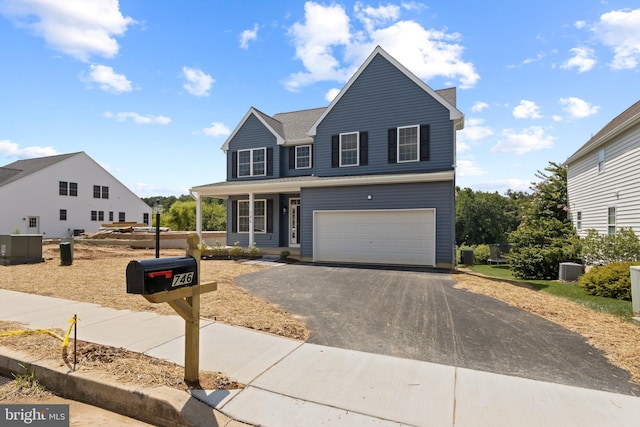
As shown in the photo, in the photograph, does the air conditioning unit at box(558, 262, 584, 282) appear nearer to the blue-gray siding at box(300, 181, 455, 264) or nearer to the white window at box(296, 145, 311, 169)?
the blue-gray siding at box(300, 181, 455, 264)

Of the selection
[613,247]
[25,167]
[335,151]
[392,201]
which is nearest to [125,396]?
[392,201]

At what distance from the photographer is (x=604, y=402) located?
11.1 ft

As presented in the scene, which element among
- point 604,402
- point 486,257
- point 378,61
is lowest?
point 486,257

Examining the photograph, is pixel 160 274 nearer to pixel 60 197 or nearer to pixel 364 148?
pixel 364 148

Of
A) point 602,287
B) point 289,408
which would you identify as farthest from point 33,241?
point 602,287

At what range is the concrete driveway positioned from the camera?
13.9ft

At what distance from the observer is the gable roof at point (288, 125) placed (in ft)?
60.0

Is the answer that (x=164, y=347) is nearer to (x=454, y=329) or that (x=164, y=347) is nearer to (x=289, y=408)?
(x=289, y=408)

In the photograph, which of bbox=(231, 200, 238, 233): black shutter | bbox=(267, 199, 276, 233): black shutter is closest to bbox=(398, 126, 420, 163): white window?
bbox=(267, 199, 276, 233): black shutter

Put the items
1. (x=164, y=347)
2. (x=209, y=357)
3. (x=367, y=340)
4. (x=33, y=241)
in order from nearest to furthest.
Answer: (x=209, y=357), (x=164, y=347), (x=367, y=340), (x=33, y=241)

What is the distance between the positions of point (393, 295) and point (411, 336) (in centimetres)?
292

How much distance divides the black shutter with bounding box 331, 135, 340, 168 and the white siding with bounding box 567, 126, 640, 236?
10871 mm

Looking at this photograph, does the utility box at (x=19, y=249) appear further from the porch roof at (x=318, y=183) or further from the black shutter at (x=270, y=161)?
the black shutter at (x=270, y=161)

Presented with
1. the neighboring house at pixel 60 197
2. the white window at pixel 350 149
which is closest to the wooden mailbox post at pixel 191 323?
the white window at pixel 350 149
